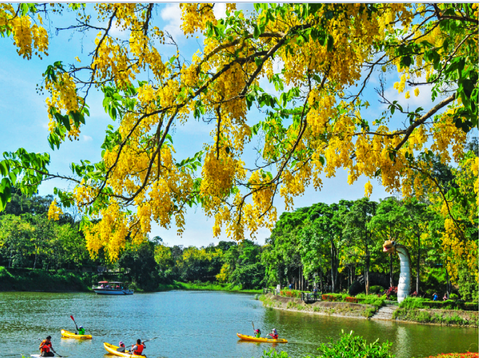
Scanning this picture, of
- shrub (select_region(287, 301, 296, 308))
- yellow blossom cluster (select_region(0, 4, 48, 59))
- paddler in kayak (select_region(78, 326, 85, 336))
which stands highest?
yellow blossom cluster (select_region(0, 4, 48, 59))

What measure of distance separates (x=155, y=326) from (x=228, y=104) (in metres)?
15.3

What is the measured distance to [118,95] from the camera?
349 centimetres

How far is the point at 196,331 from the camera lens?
15.7 m

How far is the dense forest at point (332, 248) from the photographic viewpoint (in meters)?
16.0

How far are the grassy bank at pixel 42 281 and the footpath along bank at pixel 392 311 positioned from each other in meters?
19.8

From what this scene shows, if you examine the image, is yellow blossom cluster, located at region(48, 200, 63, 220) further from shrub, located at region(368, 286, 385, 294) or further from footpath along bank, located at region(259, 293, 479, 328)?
shrub, located at region(368, 286, 385, 294)

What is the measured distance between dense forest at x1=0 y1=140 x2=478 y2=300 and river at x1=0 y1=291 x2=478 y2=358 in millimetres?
2580

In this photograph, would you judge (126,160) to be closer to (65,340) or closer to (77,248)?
(65,340)

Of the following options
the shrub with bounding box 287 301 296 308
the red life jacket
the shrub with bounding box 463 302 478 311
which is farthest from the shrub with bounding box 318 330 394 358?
the shrub with bounding box 287 301 296 308

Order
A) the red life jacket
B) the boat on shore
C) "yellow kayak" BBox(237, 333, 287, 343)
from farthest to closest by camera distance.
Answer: the boat on shore, "yellow kayak" BBox(237, 333, 287, 343), the red life jacket

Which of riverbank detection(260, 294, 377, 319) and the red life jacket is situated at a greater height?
riverbank detection(260, 294, 377, 319)

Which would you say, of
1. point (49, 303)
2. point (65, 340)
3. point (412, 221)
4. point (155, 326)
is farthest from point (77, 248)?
point (412, 221)

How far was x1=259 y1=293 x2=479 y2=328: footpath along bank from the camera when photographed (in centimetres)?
1627

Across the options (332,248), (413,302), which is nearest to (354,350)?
(413,302)
